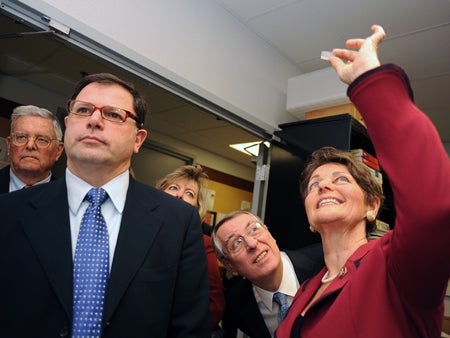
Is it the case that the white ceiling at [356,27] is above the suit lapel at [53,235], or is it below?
above

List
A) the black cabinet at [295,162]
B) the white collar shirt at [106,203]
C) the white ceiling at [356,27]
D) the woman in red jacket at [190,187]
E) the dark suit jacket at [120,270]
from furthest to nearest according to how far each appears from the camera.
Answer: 1. the black cabinet at [295,162]
2. the white ceiling at [356,27]
3. the woman in red jacket at [190,187]
4. the white collar shirt at [106,203]
5. the dark suit jacket at [120,270]

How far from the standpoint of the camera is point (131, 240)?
1011 millimetres

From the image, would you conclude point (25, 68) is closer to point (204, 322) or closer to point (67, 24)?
point (67, 24)

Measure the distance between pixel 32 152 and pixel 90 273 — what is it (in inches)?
39.9

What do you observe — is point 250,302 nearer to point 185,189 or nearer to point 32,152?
point 185,189

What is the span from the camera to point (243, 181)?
5145 millimetres

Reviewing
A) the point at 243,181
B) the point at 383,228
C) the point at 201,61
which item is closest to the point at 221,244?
the point at 201,61

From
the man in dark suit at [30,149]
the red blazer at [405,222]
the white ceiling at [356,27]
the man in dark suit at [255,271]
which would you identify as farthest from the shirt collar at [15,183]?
the white ceiling at [356,27]

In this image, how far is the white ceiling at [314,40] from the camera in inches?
88.5

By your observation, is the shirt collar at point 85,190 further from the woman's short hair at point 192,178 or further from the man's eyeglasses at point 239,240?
the woman's short hair at point 192,178

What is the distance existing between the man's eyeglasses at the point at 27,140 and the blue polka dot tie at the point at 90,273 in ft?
2.85

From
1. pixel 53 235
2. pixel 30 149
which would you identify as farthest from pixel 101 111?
pixel 30 149

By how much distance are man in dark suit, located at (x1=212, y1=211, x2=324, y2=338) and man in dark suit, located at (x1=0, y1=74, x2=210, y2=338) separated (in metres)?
0.58

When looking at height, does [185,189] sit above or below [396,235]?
above
